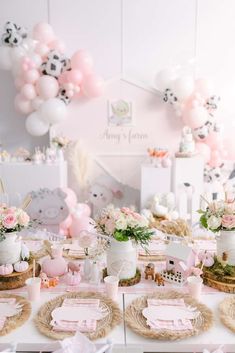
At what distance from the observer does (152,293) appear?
1.85 meters

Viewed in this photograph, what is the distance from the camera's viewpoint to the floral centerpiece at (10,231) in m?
1.94

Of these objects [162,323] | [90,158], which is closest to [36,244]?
[162,323]

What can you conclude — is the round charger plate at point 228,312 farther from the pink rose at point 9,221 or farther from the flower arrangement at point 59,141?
the flower arrangement at point 59,141

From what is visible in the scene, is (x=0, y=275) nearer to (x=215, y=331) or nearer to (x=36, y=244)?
(x=36, y=244)

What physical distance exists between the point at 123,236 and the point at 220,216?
0.52 metres

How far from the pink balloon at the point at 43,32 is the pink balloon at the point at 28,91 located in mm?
549

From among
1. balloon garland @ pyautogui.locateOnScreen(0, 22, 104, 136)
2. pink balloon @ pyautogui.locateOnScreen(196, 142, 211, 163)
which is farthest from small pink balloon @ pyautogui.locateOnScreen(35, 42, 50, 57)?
pink balloon @ pyautogui.locateOnScreen(196, 142, 211, 163)

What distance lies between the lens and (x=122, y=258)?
1.95 m

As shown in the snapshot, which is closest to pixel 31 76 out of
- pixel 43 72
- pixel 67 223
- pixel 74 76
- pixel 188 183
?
pixel 43 72

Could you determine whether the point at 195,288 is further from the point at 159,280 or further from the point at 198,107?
the point at 198,107

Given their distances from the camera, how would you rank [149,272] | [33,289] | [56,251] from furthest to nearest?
[56,251], [149,272], [33,289]

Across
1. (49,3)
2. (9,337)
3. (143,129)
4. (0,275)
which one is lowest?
(9,337)

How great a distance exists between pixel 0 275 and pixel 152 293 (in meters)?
0.77

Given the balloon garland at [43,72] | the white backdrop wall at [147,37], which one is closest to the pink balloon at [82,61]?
the balloon garland at [43,72]
